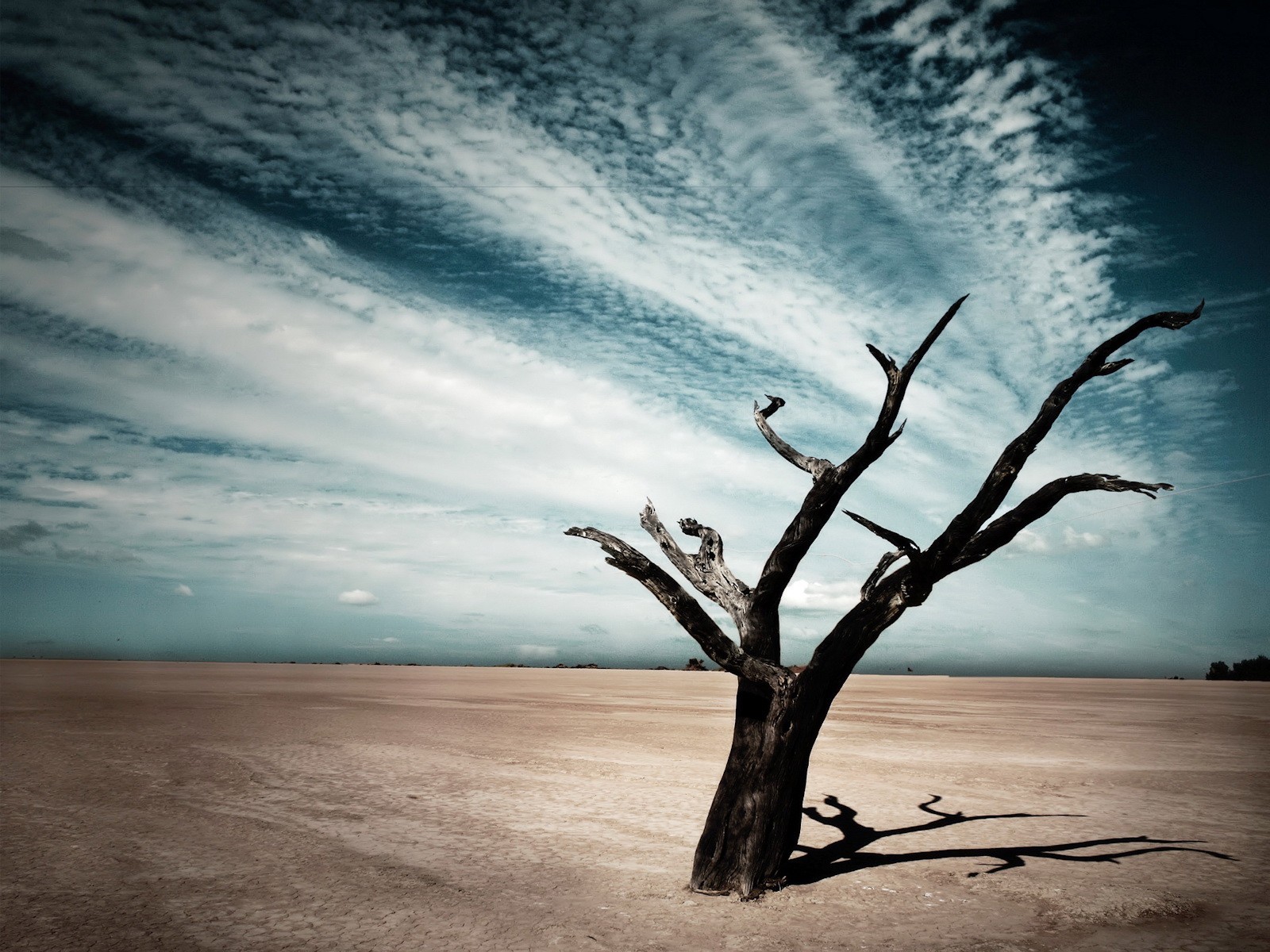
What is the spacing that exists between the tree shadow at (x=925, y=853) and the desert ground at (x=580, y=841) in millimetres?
52

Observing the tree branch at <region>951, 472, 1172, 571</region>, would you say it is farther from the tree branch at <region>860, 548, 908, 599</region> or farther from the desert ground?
the desert ground

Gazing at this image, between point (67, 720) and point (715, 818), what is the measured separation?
72.1 feet

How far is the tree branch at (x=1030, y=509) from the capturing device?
21.3ft

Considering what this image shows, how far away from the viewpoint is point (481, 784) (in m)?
13.2

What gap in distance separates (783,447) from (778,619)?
1840 mm

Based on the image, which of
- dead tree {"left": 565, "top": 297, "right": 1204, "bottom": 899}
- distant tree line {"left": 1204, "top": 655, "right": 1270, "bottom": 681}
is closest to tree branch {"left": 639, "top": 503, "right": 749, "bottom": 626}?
dead tree {"left": 565, "top": 297, "right": 1204, "bottom": 899}

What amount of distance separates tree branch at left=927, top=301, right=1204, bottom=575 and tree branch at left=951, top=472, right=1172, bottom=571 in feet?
0.63

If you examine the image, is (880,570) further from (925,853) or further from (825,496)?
(925,853)

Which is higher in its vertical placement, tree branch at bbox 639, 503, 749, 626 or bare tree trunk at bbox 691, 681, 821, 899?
tree branch at bbox 639, 503, 749, 626

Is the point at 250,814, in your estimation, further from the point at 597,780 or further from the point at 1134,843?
the point at 1134,843

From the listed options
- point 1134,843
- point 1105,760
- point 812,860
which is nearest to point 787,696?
point 812,860

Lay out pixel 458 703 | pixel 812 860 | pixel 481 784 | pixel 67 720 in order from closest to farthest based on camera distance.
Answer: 1. pixel 812 860
2. pixel 481 784
3. pixel 67 720
4. pixel 458 703

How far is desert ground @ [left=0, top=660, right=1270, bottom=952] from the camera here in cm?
643

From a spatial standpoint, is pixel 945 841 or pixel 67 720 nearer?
pixel 945 841
